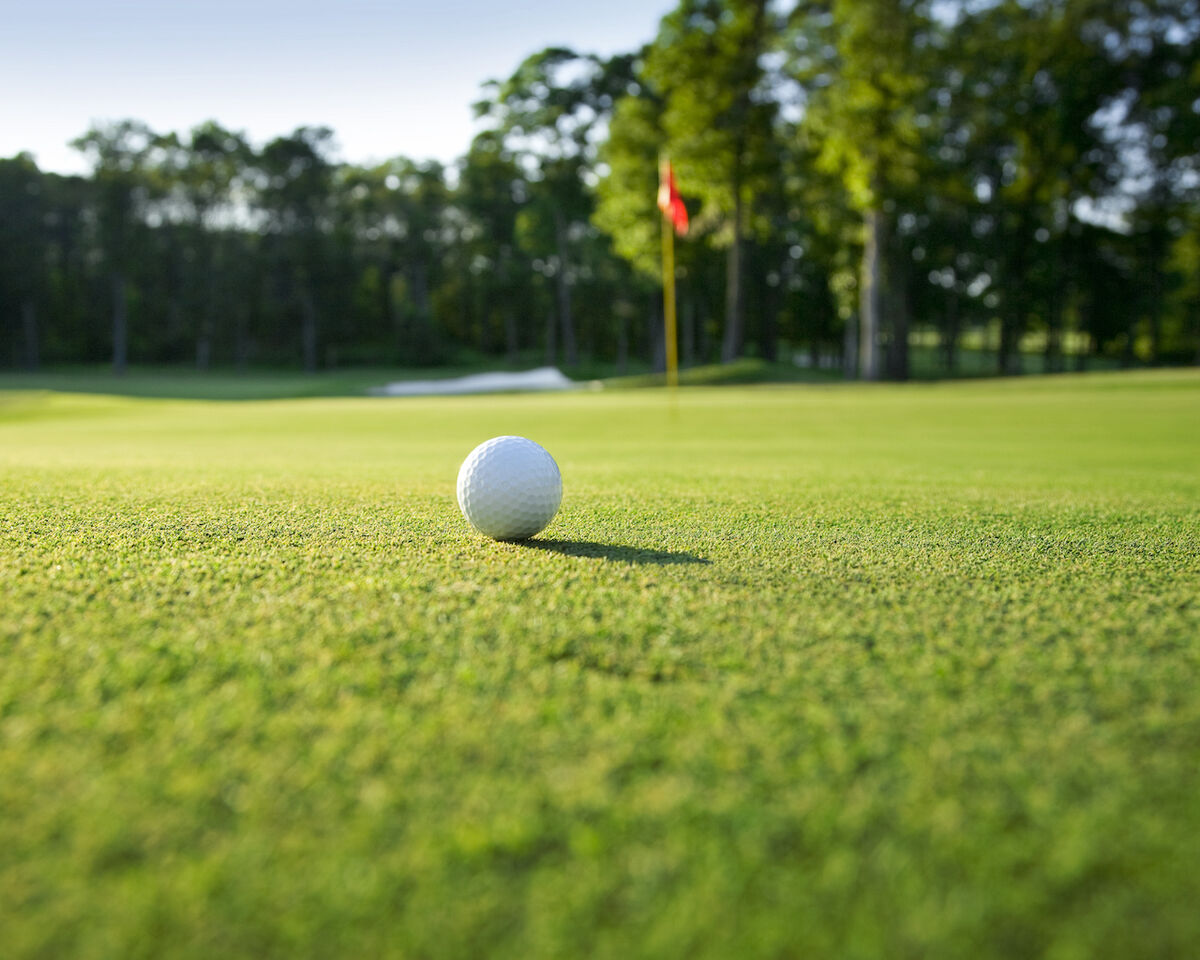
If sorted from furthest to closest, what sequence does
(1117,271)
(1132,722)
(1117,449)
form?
1. (1117,271)
2. (1117,449)
3. (1132,722)

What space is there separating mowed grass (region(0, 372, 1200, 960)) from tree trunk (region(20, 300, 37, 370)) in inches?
2163

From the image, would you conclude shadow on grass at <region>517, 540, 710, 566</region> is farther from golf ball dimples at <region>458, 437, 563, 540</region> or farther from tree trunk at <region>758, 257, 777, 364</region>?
tree trunk at <region>758, 257, 777, 364</region>

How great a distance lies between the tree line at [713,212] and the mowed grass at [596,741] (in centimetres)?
2624

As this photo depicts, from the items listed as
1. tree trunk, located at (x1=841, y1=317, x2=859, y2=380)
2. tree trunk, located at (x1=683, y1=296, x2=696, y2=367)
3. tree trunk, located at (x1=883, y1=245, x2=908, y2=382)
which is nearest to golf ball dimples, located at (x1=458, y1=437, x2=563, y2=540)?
tree trunk, located at (x1=883, y1=245, x2=908, y2=382)

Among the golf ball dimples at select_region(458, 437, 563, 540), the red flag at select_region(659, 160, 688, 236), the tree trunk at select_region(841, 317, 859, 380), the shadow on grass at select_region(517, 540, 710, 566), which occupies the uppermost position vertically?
the red flag at select_region(659, 160, 688, 236)

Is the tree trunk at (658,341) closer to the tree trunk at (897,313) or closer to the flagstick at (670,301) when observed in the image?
the flagstick at (670,301)

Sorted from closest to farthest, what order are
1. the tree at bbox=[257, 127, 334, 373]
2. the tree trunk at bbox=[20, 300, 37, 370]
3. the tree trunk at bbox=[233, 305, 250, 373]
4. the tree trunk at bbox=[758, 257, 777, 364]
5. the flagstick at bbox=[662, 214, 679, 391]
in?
the flagstick at bbox=[662, 214, 679, 391] → the tree trunk at bbox=[20, 300, 37, 370] → the tree at bbox=[257, 127, 334, 373] → the tree trunk at bbox=[758, 257, 777, 364] → the tree trunk at bbox=[233, 305, 250, 373]

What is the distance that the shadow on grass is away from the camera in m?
2.98

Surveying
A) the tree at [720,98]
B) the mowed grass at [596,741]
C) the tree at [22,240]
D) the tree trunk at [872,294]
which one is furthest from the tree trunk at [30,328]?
the mowed grass at [596,741]

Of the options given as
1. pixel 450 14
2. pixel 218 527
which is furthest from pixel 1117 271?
pixel 218 527

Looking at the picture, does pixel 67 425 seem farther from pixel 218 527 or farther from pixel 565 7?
pixel 565 7

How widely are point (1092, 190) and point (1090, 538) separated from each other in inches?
1595

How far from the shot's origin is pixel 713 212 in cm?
3095

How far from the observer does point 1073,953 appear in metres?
1.04
